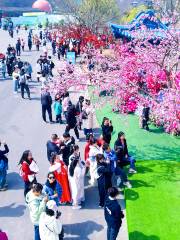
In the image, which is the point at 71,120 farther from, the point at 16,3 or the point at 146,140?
the point at 16,3

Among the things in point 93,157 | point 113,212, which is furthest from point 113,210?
point 93,157

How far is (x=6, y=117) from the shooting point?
19609 millimetres

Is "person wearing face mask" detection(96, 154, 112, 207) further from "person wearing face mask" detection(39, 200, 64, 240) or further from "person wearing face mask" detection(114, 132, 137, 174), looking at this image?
"person wearing face mask" detection(39, 200, 64, 240)

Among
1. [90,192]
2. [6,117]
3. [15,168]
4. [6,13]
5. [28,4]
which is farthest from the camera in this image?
[28,4]

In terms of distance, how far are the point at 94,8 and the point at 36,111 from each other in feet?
67.6

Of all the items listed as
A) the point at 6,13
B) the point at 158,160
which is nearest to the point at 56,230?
the point at 158,160

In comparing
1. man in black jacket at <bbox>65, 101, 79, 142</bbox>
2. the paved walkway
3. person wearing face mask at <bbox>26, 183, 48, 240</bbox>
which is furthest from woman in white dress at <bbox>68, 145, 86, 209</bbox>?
man in black jacket at <bbox>65, 101, 79, 142</bbox>

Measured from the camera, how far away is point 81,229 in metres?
10.3

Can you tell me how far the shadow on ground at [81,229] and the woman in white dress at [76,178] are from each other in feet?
2.70

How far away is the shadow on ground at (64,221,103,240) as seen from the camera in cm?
998

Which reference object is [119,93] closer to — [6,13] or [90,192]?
[90,192]

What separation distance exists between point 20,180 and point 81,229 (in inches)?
135

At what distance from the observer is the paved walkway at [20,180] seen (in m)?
10.2

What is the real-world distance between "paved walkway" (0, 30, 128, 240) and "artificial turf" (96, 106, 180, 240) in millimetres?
480
